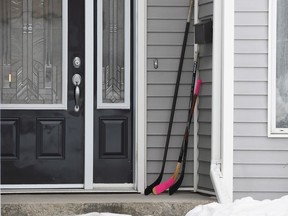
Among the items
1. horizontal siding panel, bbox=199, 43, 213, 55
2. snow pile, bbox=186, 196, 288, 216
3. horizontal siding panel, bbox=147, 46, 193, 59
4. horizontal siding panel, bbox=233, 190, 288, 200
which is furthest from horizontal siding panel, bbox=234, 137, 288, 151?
snow pile, bbox=186, 196, 288, 216

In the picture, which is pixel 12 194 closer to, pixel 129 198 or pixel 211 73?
pixel 129 198

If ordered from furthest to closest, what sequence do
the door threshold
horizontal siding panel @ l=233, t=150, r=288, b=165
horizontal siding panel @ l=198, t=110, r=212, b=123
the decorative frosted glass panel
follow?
the decorative frosted glass panel < the door threshold < horizontal siding panel @ l=198, t=110, r=212, b=123 < horizontal siding panel @ l=233, t=150, r=288, b=165

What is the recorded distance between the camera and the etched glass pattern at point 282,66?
29.7ft

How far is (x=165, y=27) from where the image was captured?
946cm

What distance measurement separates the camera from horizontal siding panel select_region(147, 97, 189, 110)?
9.45 meters

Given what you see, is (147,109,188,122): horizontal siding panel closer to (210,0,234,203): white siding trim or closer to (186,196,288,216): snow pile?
(210,0,234,203): white siding trim

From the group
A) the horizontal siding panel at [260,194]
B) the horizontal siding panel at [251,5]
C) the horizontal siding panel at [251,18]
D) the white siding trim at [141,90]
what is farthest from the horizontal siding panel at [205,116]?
the horizontal siding panel at [251,5]

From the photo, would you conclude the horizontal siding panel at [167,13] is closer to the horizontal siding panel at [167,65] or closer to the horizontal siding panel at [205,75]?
the horizontal siding panel at [167,65]

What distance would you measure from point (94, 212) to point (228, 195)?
1.16 m

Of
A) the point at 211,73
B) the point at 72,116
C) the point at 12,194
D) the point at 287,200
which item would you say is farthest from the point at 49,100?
the point at 287,200

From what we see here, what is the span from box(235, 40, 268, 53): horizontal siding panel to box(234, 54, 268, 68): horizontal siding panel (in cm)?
4

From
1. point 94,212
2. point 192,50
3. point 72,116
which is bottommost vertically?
point 94,212

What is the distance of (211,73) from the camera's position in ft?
30.1

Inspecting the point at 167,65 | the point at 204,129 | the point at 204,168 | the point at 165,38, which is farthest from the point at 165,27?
the point at 204,168
